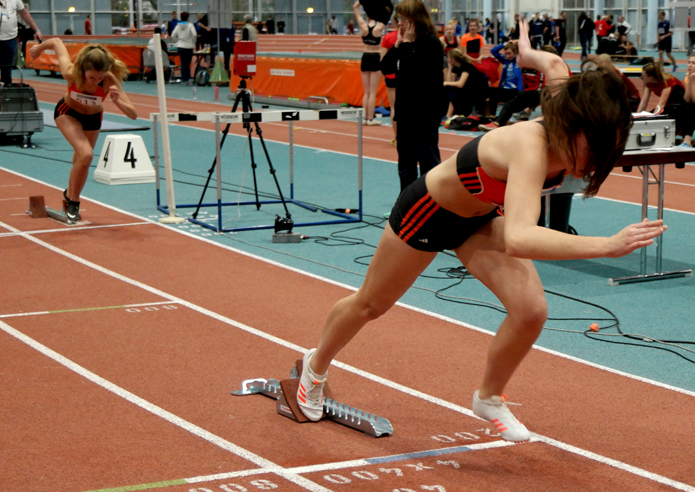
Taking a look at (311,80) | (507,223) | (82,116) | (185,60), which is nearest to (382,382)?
(507,223)

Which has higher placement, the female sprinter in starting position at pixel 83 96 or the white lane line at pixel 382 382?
the female sprinter in starting position at pixel 83 96

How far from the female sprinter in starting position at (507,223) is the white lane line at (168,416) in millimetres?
443

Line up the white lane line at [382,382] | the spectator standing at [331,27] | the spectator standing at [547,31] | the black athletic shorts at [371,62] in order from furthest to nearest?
the spectator standing at [331,27] → the spectator standing at [547,31] → the black athletic shorts at [371,62] → the white lane line at [382,382]

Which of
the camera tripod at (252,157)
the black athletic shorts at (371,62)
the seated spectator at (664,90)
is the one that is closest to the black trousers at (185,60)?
the black athletic shorts at (371,62)

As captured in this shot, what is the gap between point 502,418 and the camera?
11.7 ft

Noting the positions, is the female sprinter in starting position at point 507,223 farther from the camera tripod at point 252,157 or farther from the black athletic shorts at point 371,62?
the black athletic shorts at point 371,62

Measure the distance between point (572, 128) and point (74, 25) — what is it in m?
49.0

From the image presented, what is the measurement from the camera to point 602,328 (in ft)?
18.3

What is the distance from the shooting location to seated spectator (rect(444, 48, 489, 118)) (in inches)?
655

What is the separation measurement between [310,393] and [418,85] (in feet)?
14.5

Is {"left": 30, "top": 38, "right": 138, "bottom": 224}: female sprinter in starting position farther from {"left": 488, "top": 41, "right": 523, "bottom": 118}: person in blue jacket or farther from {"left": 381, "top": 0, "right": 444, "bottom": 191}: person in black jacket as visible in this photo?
{"left": 488, "top": 41, "right": 523, "bottom": 118}: person in blue jacket

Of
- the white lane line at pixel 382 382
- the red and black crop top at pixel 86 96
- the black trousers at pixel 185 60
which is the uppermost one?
the black trousers at pixel 185 60

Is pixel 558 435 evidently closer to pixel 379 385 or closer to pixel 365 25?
pixel 379 385

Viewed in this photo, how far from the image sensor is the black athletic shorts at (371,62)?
15.7 m
